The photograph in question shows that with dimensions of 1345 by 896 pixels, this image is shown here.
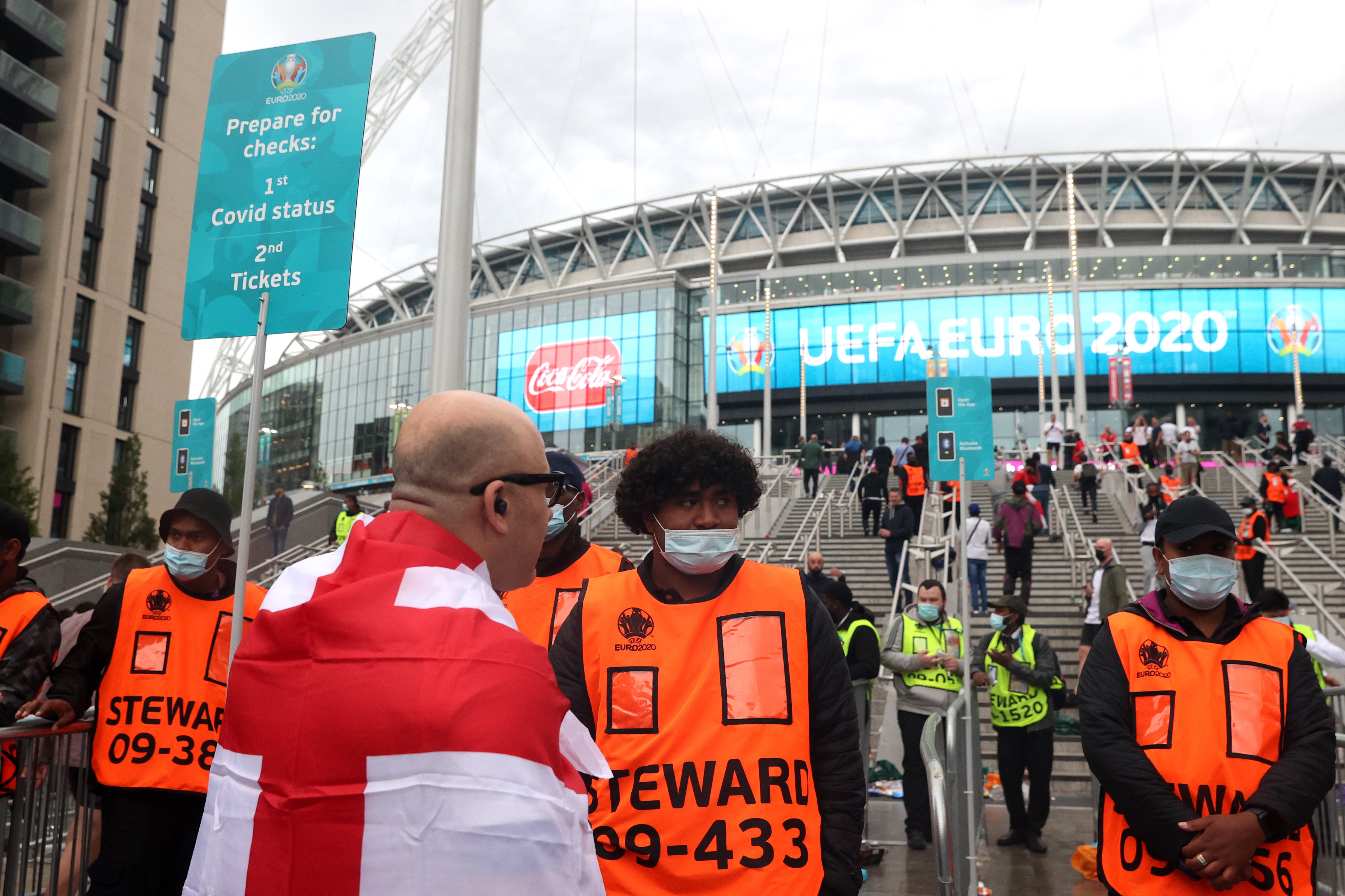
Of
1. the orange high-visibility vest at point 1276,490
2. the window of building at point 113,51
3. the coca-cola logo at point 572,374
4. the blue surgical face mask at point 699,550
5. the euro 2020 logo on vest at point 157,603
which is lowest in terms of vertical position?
the euro 2020 logo on vest at point 157,603

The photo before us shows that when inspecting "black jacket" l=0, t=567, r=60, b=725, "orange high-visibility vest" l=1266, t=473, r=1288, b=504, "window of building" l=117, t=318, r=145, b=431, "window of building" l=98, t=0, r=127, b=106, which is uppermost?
"window of building" l=98, t=0, r=127, b=106

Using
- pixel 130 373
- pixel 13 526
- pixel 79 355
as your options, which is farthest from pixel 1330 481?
pixel 130 373

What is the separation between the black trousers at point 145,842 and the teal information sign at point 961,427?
697 cm

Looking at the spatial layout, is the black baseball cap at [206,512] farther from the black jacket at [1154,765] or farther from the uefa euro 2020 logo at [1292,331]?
the uefa euro 2020 logo at [1292,331]

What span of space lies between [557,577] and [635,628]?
1309 mm

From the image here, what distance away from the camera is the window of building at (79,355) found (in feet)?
133

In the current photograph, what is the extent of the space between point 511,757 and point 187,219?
168 feet

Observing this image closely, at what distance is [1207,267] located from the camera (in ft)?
178

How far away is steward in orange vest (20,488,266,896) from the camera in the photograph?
387cm

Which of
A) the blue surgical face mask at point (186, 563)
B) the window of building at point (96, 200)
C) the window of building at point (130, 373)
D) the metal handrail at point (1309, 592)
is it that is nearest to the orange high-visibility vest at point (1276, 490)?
the metal handrail at point (1309, 592)

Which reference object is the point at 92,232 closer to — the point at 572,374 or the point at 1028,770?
the point at 572,374

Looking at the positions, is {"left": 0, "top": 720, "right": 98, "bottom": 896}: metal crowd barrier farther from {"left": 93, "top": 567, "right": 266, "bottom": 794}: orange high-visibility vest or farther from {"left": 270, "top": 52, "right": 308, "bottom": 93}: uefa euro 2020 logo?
{"left": 270, "top": 52, "right": 308, "bottom": 93}: uefa euro 2020 logo

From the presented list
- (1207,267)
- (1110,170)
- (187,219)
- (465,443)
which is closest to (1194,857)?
(465,443)

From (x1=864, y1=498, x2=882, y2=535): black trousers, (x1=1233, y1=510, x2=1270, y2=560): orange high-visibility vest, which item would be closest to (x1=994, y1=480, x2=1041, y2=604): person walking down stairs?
(x1=1233, y1=510, x2=1270, y2=560): orange high-visibility vest
